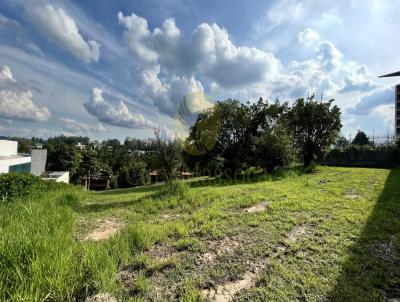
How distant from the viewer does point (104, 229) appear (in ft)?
14.6

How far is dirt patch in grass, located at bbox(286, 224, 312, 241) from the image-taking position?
11.5 feet

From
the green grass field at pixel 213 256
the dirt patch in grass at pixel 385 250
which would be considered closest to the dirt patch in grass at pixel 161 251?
the green grass field at pixel 213 256

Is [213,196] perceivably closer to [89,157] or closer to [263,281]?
[263,281]

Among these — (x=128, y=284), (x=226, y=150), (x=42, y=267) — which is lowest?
(x=128, y=284)

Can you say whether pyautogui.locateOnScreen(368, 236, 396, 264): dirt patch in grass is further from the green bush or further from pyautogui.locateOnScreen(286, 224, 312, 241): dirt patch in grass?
the green bush

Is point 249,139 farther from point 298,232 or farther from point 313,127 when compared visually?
point 298,232

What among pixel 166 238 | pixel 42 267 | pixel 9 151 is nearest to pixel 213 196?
pixel 166 238

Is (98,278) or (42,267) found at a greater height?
(42,267)

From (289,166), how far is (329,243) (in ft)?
34.6

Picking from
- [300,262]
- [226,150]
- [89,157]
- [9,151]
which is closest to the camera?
[300,262]

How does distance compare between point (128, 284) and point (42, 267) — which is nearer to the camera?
point (42, 267)

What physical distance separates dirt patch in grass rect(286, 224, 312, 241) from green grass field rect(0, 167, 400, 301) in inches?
0.5

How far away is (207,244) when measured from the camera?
342 centimetres

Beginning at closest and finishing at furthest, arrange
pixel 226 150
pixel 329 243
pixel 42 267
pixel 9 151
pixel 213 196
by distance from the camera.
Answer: pixel 42 267 < pixel 329 243 < pixel 213 196 < pixel 226 150 < pixel 9 151
